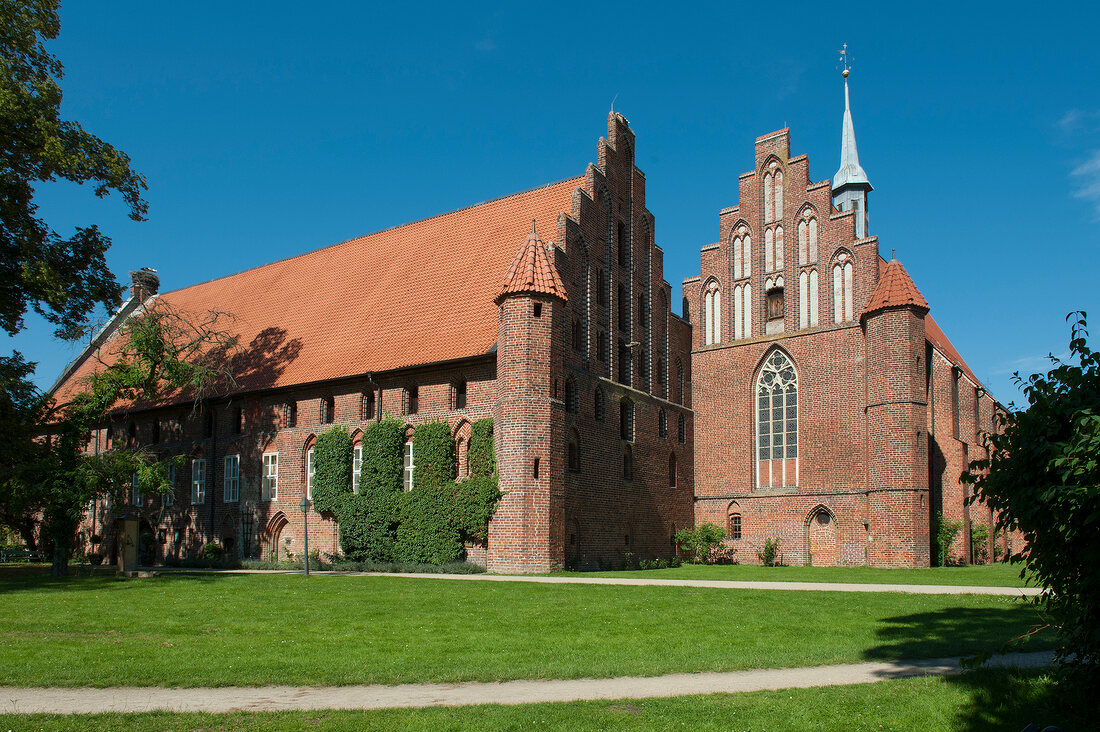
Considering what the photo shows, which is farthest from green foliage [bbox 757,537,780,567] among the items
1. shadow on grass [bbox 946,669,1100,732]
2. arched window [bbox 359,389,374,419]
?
shadow on grass [bbox 946,669,1100,732]

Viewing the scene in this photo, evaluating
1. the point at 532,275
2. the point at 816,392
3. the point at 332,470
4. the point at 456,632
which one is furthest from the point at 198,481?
the point at 456,632

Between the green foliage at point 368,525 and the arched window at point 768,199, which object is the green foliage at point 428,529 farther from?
the arched window at point 768,199

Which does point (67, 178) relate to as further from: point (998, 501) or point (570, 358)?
point (998, 501)

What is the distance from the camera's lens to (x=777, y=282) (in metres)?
35.1

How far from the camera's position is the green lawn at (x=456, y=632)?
9797mm

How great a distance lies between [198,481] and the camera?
35219 millimetres

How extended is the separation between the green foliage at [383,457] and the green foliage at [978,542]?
21.7 meters

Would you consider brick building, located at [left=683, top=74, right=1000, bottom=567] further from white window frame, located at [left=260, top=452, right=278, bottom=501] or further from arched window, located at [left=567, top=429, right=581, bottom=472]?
white window frame, located at [left=260, top=452, right=278, bottom=501]

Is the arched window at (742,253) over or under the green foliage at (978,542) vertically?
over

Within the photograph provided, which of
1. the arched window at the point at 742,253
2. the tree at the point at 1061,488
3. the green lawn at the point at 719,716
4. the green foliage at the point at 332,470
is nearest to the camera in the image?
the tree at the point at 1061,488

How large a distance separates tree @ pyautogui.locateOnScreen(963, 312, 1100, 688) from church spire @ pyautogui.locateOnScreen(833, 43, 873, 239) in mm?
39516

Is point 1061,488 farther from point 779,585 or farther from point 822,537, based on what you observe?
point 822,537

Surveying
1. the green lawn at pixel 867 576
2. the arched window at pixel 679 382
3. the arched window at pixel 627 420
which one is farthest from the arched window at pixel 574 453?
the arched window at pixel 679 382

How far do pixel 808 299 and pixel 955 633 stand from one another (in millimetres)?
23207
